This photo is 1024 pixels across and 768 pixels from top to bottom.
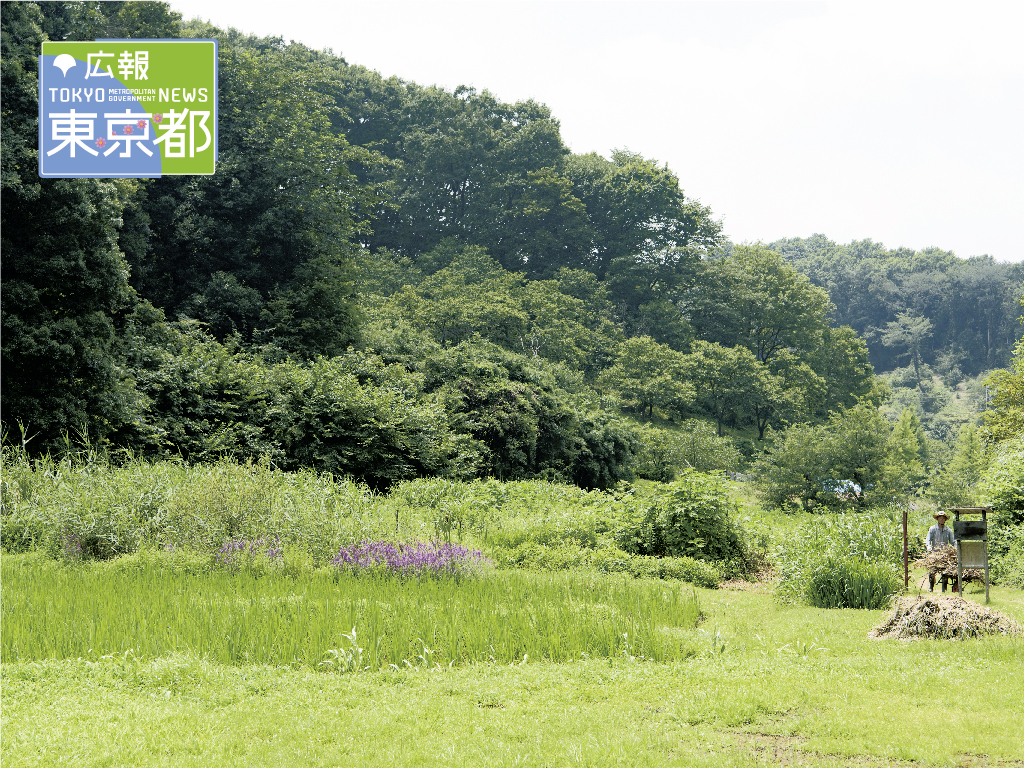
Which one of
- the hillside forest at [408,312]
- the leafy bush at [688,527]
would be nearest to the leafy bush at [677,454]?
the hillside forest at [408,312]

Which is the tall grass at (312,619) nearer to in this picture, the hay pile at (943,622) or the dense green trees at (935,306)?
the hay pile at (943,622)

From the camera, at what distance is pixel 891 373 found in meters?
85.4

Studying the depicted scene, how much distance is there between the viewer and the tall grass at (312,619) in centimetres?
655

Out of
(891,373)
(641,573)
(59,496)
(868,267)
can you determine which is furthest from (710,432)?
(868,267)

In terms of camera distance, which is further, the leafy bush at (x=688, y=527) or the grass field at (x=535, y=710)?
the leafy bush at (x=688, y=527)

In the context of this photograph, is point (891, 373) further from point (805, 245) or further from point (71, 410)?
point (71, 410)

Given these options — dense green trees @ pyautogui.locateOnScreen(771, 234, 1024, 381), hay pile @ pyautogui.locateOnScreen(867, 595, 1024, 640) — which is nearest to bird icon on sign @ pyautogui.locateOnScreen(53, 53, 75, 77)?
hay pile @ pyautogui.locateOnScreen(867, 595, 1024, 640)

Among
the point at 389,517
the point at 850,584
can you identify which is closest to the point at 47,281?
the point at 389,517

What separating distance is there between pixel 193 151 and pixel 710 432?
98.2 feet

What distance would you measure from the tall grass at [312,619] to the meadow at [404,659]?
3cm

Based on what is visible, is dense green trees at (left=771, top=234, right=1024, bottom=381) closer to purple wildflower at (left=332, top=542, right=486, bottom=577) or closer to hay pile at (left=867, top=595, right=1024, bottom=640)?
purple wildflower at (left=332, top=542, right=486, bottom=577)

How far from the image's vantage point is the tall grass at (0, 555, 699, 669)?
655 cm

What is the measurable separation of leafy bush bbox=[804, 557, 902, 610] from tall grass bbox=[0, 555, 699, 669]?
169 centimetres

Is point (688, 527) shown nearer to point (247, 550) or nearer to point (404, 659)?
point (247, 550)
